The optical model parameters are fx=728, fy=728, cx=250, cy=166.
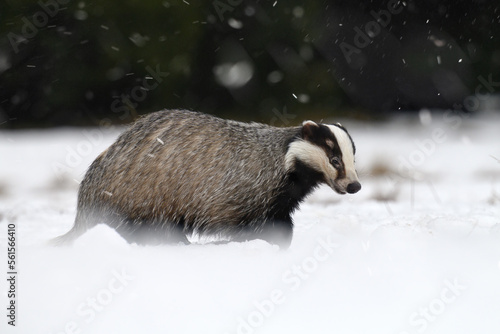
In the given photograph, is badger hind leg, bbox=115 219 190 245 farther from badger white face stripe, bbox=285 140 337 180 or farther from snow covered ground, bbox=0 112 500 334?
badger white face stripe, bbox=285 140 337 180

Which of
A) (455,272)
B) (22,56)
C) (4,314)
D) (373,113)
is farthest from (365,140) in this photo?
(4,314)

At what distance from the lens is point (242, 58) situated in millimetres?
10578

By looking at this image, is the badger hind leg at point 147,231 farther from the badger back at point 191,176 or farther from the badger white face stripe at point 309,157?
the badger white face stripe at point 309,157

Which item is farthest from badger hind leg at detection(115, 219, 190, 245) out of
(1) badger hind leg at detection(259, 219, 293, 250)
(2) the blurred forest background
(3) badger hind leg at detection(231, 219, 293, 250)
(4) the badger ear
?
(2) the blurred forest background

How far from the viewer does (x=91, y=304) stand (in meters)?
3.30

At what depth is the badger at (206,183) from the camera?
454 cm

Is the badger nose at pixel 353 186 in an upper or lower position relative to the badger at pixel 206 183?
upper

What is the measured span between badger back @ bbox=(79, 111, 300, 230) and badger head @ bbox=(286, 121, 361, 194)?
0.12 metres

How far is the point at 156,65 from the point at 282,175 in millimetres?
5950

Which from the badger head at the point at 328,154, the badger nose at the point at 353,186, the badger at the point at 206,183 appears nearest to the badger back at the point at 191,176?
the badger at the point at 206,183

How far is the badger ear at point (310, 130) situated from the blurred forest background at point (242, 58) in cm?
589

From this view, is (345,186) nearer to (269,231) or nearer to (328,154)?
(328,154)

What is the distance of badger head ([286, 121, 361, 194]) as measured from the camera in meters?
4.39

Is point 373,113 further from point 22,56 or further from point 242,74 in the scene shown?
point 22,56
